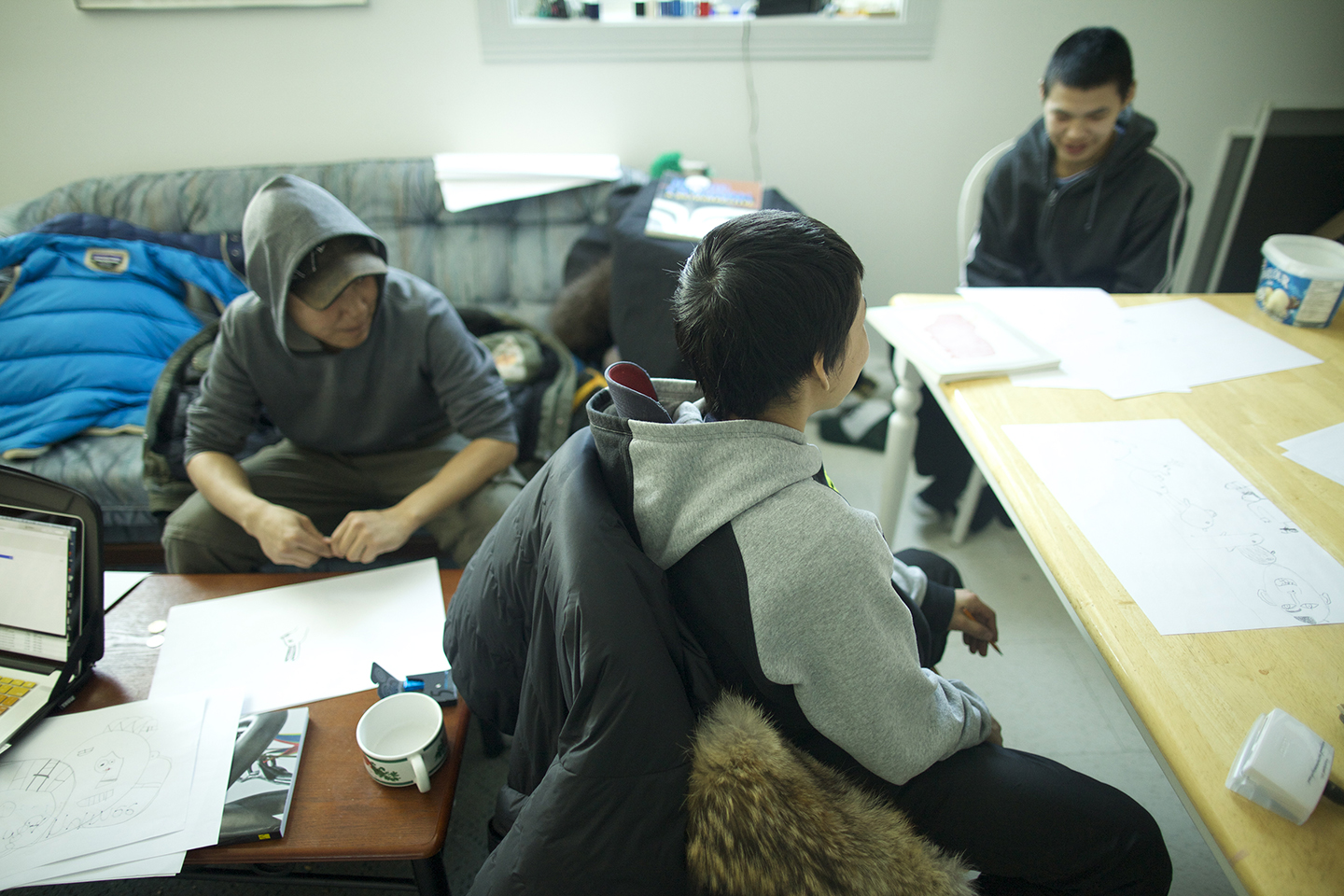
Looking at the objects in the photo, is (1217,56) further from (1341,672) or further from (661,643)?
(661,643)

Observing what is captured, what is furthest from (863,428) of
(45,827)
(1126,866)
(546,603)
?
(45,827)

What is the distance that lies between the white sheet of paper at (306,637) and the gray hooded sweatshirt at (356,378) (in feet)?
1.35

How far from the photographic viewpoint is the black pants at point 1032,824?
31.1 inches

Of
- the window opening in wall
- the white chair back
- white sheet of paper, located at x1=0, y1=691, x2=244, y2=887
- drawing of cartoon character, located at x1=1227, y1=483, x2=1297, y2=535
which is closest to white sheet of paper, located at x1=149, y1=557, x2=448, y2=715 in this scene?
white sheet of paper, located at x1=0, y1=691, x2=244, y2=887

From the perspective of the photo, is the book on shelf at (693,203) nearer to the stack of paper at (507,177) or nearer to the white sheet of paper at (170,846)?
the stack of paper at (507,177)

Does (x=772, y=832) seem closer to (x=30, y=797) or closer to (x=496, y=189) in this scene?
(x=30, y=797)

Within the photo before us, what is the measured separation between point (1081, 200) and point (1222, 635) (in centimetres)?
140

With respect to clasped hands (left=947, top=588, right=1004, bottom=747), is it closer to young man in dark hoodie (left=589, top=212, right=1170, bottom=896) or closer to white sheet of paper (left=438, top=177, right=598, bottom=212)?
young man in dark hoodie (left=589, top=212, right=1170, bottom=896)

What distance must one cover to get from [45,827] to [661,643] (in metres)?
0.79

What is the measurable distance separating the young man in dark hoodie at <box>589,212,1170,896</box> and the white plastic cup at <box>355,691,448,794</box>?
397mm

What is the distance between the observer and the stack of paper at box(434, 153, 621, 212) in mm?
2176

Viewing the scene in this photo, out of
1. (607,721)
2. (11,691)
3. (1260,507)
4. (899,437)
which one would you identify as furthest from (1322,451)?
(11,691)

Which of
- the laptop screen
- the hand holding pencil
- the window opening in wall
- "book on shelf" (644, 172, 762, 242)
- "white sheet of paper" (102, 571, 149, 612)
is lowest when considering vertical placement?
"white sheet of paper" (102, 571, 149, 612)

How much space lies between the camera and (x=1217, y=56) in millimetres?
2184
